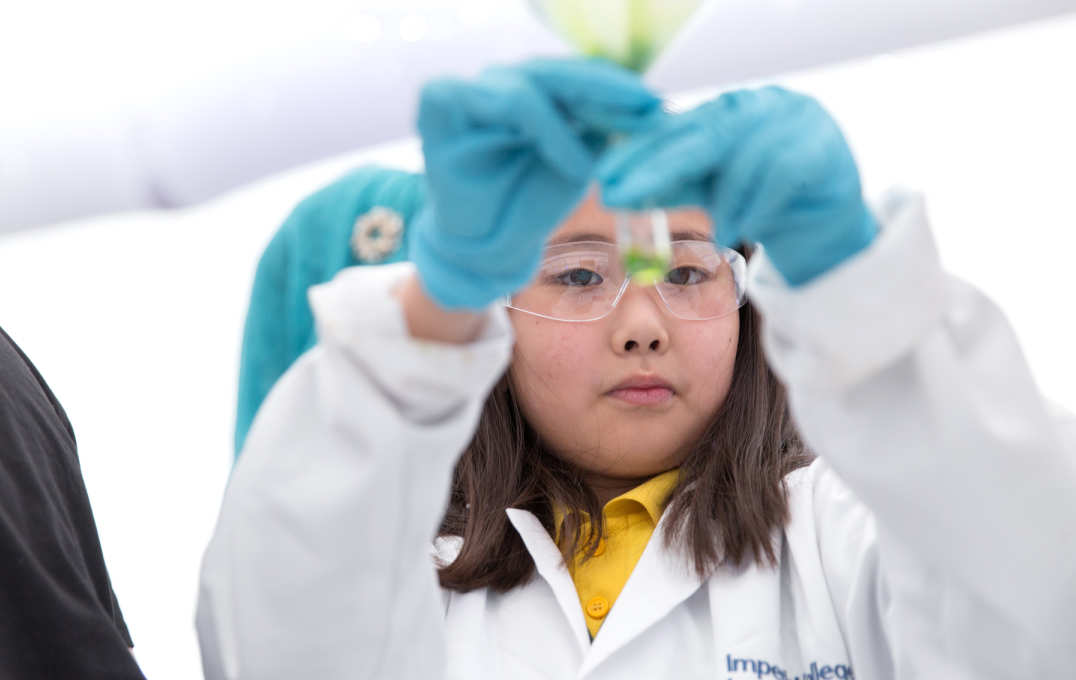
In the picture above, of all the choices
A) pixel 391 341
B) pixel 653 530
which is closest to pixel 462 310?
pixel 391 341

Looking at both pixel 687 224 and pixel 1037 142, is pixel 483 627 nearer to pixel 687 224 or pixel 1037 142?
pixel 687 224

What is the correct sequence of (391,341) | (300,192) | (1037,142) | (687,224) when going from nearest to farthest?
(391,341), (687,224), (1037,142), (300,192)

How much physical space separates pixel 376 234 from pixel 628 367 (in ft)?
1.52

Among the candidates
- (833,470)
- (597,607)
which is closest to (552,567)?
(597,607)

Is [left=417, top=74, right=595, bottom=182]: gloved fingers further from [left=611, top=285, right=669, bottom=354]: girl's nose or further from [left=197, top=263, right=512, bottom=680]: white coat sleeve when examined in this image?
[left=611, top=285, right=669, bottom=354]: girl's nose

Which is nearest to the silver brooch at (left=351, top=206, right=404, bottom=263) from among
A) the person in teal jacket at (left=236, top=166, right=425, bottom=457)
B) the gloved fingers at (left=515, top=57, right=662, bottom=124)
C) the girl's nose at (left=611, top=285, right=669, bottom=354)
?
the person in teal jacket at (left=236, top=166, right=425, bottom=457)

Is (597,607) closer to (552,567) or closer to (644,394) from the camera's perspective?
(552,567)

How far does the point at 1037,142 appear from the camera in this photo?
7.85ft

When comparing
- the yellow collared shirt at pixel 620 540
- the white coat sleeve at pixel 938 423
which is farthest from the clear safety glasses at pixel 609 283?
the white coat sleeve at pixel 938 423

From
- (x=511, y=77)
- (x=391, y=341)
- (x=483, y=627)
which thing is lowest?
(x=483, y=627)

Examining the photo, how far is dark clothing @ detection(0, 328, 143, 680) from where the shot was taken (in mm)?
1312

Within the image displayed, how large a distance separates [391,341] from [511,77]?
11.4 inches

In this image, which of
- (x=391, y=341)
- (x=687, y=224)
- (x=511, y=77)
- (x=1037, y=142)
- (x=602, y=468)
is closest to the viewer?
(x=511, y=77)

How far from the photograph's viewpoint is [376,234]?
72.5 inches
